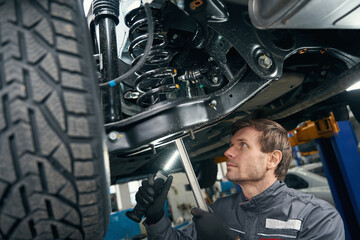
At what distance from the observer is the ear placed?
160 centimetres

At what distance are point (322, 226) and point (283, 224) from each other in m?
0.18

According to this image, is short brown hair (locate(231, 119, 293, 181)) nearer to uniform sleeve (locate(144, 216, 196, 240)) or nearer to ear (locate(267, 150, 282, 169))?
ear (locate(267, 150, 282, 169))

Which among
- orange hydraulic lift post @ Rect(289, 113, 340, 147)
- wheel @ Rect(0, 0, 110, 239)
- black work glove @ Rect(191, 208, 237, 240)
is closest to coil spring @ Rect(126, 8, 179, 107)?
wheel @ Rect(0, 0, 110, 239)

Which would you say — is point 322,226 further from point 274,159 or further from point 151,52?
point 151,52

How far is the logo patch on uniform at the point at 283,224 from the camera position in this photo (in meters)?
1.30

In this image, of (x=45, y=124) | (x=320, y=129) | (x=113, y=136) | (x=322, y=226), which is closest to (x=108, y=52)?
(x=113, y=136)

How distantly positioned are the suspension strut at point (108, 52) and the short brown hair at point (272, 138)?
96 centimetres

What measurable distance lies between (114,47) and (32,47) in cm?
47

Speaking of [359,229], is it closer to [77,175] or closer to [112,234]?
[77,175]

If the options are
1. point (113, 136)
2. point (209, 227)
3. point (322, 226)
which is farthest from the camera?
point (322, 226)

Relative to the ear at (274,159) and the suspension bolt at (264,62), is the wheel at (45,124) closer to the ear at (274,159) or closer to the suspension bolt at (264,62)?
the suspension bolt at (264,62)

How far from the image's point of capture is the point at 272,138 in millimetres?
1592

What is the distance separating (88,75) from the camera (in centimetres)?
52

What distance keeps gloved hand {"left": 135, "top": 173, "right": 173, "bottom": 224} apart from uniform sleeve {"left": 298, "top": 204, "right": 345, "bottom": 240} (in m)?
0.73
